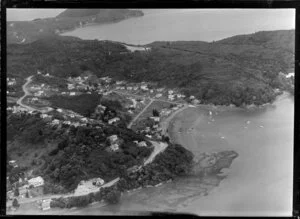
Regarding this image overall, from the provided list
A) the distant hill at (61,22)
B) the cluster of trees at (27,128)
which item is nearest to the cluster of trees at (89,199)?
the cluster of trees at (27,128)

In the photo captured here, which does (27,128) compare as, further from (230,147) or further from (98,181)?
(230,147)

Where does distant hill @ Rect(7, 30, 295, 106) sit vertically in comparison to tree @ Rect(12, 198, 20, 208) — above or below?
above

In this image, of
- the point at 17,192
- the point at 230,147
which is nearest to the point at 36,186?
the point at 17,192

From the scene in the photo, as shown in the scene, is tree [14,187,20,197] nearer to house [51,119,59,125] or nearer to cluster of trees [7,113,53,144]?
cluster of trees [7,113,53,144]

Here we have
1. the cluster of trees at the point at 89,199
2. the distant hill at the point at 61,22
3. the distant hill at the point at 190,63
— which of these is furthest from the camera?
the distant hill at the point at 190,63

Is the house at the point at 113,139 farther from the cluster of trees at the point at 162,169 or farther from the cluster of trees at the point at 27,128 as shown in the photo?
the cluster of trees at the point at 27,128

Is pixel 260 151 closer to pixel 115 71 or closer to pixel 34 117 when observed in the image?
pixel 115 71

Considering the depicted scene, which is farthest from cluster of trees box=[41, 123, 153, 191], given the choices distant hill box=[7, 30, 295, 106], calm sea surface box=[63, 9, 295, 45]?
calm sea surface box=[63, 9, 295, 45]
